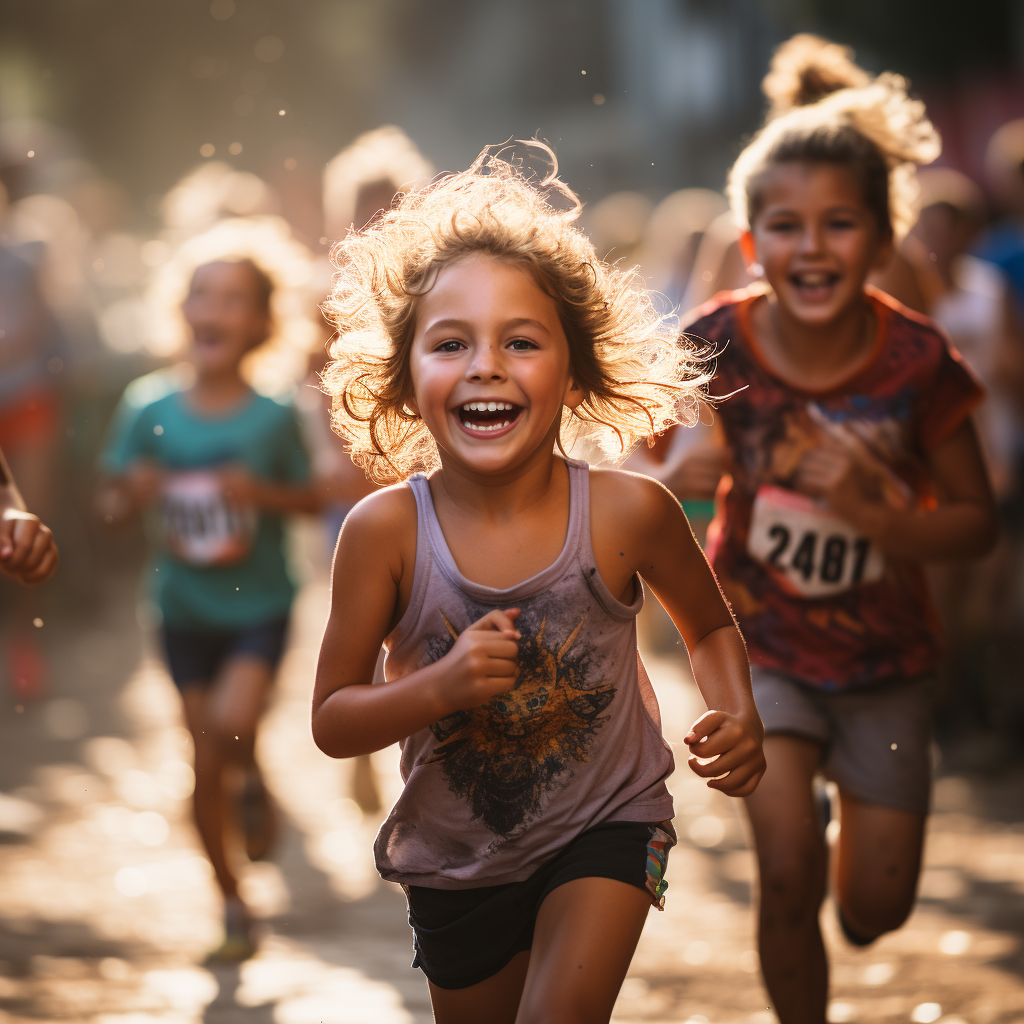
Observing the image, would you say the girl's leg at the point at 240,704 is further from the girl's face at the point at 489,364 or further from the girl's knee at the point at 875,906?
the girl's face at the point at 489,364

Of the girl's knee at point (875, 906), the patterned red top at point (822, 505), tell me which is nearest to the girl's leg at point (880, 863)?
the girl's knee at point (875, 906)

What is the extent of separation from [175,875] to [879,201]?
10.5 feet

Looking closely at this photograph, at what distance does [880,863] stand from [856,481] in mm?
812

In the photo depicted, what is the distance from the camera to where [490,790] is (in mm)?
2607

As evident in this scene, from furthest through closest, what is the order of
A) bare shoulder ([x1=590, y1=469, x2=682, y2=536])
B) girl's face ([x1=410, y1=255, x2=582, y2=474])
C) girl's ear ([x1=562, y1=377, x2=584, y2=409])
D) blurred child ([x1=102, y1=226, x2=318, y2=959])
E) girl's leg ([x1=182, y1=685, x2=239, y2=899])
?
1. blurred child ([x1=102, y1=226, x2=318, y2=959])
2. girl's leg ([x1=182, y1=685, x2=239, y2=899])
3. girl's ear ([x1=562, y1=377, x2=584, y2=409])
4. bare shoulder ([x1=590, y1=469, x2=682, y2=536])
5. girl's face ([x1=410, y1=255, x2=582, y2=474])

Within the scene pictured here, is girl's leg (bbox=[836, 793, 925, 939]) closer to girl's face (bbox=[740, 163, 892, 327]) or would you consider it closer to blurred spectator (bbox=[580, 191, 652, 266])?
girl's face (bbox=[740, 163, 892, 327])

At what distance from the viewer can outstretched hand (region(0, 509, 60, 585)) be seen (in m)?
2.78

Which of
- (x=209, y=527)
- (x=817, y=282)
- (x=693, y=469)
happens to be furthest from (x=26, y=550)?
(x=209, y=527)

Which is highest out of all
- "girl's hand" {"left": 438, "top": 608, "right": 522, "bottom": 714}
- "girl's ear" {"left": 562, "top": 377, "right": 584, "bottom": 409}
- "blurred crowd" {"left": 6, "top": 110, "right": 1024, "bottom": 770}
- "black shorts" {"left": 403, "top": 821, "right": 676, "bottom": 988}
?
"blurred crowd" {"left": 6, "top": 110, "right": 1024, "bottom": 770}

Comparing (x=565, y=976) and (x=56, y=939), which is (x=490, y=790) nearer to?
(x=565, y=976)

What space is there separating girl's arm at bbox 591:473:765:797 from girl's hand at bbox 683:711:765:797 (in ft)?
0.23

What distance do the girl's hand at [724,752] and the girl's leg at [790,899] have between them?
0.82m


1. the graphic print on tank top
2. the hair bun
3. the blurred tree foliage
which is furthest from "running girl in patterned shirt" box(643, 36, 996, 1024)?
the blurred tree foliage

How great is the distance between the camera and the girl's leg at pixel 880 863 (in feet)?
11.1
